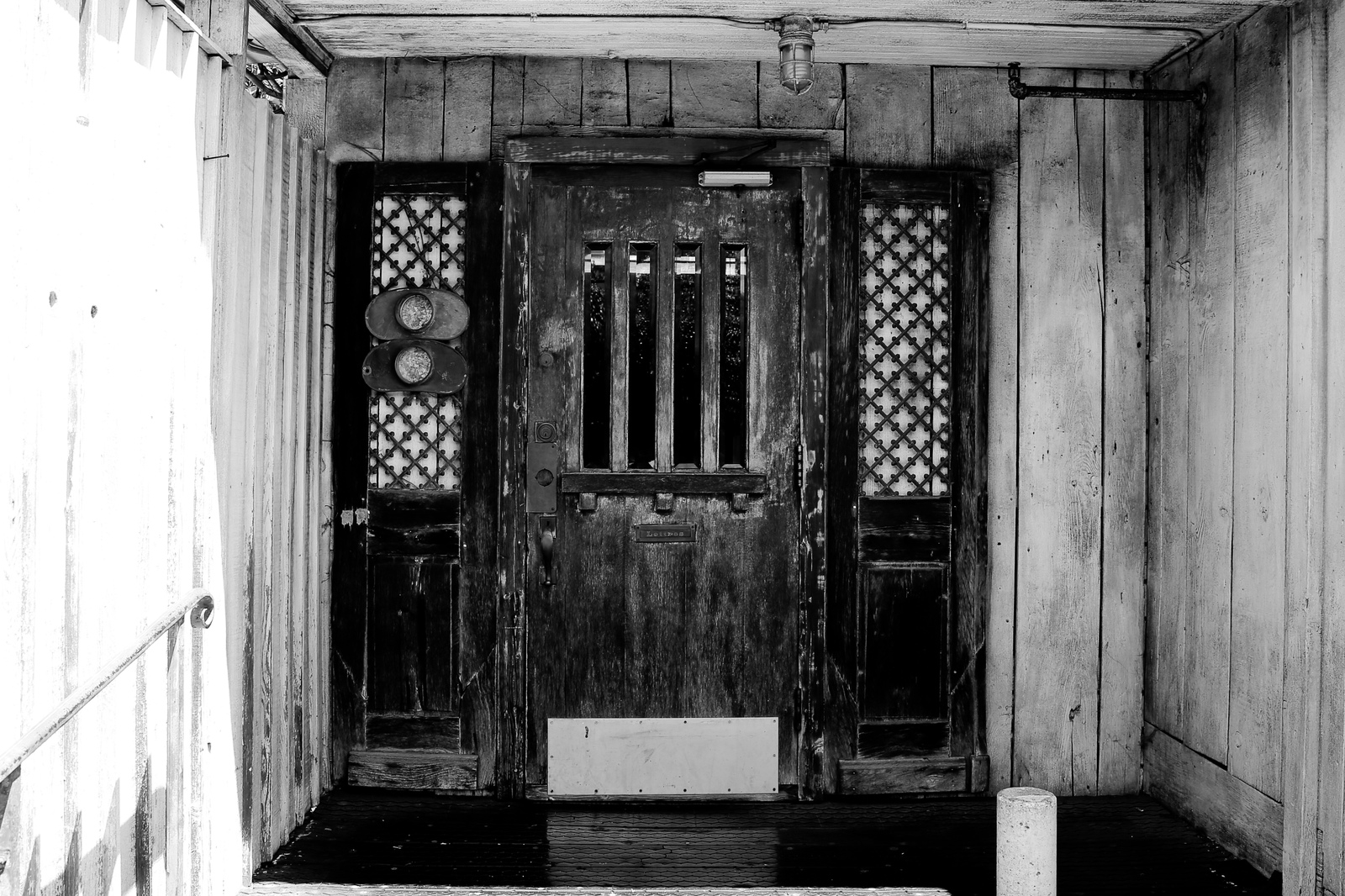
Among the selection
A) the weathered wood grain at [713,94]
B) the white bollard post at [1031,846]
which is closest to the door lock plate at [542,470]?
the weathered wood grain at [713,94]

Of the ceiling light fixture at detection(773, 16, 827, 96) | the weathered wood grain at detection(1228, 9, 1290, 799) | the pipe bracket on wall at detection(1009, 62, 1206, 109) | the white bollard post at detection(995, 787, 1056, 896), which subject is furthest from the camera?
the pipe bracket on wall at detection(1009, 62, 1206, 109)

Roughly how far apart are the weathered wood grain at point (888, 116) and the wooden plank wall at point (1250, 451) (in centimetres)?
89

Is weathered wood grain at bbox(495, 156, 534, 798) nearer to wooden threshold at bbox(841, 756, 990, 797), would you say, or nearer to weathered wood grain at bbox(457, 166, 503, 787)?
weathered wood grain at bbox(457, 166, 503, 787)

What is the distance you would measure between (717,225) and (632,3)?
0.88m

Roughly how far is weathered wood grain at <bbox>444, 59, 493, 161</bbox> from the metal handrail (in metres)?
1.93

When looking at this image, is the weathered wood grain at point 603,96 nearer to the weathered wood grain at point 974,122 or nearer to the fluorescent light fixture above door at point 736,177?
the fluorescent light fixture above door at point 736,177

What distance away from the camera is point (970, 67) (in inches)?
151

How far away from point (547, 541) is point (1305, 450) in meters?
2.44

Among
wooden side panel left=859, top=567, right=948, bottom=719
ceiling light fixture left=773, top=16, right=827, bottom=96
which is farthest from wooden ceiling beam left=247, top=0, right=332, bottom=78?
wooden side panel left=859, top=567, right=948, bottom=719

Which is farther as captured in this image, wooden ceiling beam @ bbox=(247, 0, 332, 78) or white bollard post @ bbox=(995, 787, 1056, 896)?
wooden ceiling beam @ bbox=(247, 0, 332, 78)

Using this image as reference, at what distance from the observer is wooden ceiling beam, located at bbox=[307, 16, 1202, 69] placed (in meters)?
3.36

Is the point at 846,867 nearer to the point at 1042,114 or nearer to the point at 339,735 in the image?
the point at 339,735

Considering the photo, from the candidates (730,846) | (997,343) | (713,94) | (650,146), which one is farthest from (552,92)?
(730,846)

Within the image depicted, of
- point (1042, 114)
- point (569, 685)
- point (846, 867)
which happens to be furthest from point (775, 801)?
point (1042, 114)
